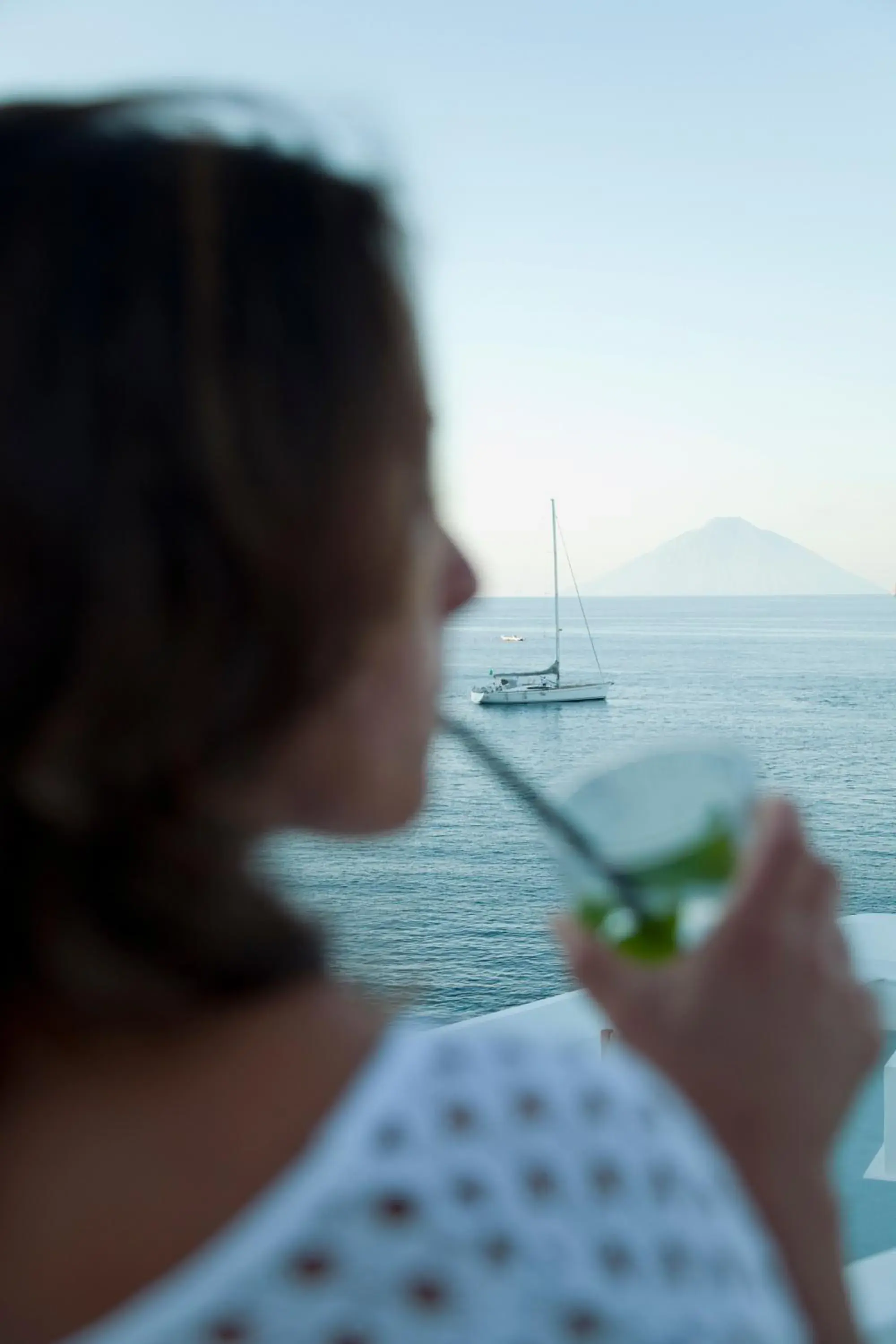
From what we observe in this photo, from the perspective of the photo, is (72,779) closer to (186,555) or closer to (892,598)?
(186,555)

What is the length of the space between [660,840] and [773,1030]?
3.2 inches

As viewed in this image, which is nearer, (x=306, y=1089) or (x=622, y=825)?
(x=306, y=1089)

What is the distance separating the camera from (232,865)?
0.32 meters

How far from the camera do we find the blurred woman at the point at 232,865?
282 millimetres

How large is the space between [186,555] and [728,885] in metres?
0.23

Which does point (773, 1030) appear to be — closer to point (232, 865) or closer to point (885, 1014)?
point (232, 865)

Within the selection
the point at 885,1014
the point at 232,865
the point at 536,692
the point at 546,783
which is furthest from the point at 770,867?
the point at 536,692

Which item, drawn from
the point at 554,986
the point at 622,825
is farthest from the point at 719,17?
the point at 622,825

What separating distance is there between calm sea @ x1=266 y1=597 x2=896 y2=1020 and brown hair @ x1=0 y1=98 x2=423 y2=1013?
53 millimetres

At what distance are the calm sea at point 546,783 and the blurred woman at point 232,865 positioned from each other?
2.1 inches

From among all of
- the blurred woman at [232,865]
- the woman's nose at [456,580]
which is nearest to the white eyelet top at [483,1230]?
the blurred woman at [232,865]

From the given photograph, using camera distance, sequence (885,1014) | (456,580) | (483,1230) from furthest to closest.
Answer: (885,1014) < (456,580) < (483,1230)

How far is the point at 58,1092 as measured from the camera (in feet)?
0.99

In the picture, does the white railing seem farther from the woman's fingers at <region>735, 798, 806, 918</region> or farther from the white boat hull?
the white boat hull
